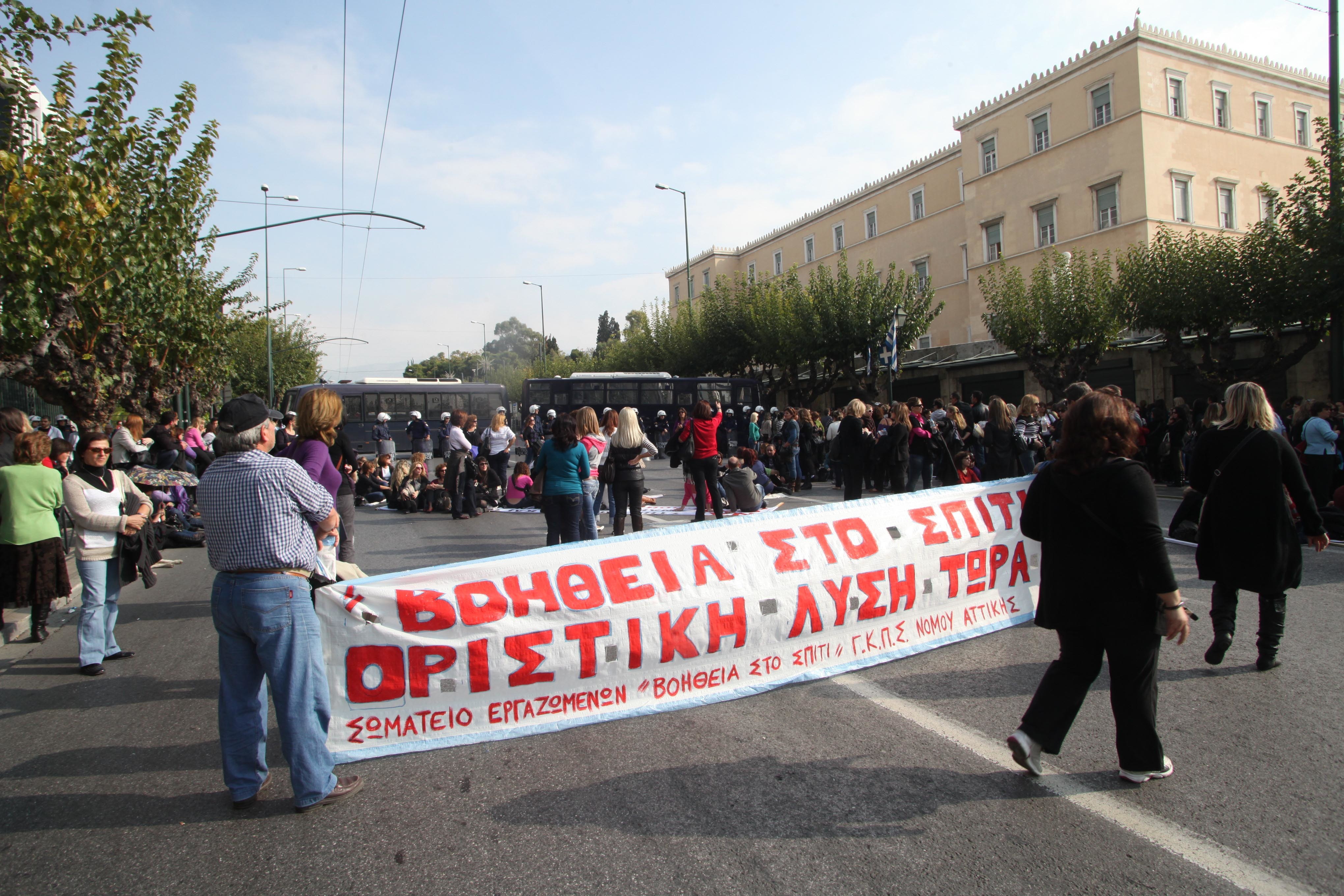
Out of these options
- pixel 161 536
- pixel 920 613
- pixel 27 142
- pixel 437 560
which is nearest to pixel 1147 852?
pixel 920 613

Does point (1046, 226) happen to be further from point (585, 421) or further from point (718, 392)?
point (585, 421)

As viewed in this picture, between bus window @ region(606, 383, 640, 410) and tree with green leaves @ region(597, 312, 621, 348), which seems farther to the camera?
tree with green leaves @ region(597, 312, 621, 348)

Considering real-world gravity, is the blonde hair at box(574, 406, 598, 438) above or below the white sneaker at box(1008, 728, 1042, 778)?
above

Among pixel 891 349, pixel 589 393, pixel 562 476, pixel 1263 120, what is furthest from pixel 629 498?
pixel 1263 120

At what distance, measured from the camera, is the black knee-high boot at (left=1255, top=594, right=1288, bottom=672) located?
15.6ft

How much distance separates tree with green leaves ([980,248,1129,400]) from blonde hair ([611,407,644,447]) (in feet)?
60.3

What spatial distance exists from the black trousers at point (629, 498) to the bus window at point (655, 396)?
25.1 m

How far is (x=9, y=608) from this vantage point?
709 cm

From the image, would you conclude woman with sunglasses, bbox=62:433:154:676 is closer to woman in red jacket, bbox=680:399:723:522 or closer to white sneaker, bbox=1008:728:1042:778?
white sneaker, bbox=1008:728:1042:778

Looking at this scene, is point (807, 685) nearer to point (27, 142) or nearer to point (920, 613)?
point (920, 613)

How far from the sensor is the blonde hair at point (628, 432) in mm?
9078

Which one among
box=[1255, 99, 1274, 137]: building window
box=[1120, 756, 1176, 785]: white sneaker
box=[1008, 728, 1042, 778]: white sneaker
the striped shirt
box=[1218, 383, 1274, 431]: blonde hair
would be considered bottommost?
box=[1120, 756, 1176, 785]: white sneaker

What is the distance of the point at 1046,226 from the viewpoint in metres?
32.4

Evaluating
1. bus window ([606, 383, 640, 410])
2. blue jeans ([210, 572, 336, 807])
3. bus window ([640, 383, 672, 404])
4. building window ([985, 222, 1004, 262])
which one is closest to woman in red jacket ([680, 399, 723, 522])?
blue jeans ([210, 572, 336, 807])
